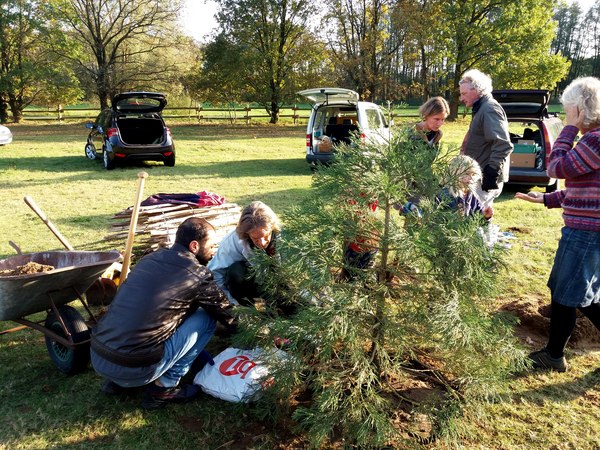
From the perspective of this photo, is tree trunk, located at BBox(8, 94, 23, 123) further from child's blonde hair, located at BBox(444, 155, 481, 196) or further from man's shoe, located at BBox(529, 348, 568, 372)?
man's shoe, located at BBox(529, 348, 568, 372)

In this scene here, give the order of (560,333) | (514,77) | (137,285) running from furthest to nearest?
1. (514,77)
2. (560,333)
3. (137,285)

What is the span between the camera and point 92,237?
19.3 ft

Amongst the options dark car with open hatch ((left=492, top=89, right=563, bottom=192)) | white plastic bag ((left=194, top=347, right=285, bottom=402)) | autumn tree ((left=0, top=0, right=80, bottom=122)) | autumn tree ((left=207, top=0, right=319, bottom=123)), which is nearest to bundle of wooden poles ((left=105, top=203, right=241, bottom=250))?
white plastic bag ((left=194, top=347, right=285, bottom=402))

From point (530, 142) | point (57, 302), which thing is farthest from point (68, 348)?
point (530, 142)

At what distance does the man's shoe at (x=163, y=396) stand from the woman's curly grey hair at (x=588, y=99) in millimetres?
2865

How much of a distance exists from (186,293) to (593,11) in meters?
84.7

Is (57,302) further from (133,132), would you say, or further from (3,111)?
(3,111)

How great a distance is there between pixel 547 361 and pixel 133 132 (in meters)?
11.1

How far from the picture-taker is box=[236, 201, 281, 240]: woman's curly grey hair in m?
2.87

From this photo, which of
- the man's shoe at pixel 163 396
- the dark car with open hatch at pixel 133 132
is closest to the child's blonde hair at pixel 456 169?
the man's shoe at pixel 163 396

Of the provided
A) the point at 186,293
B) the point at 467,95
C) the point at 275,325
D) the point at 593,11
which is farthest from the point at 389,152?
the point at 593,11

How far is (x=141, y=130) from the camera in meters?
11.8

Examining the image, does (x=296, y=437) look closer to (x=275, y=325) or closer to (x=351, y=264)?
(x=275, y=325)

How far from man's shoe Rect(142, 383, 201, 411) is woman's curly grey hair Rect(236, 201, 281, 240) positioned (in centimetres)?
104
